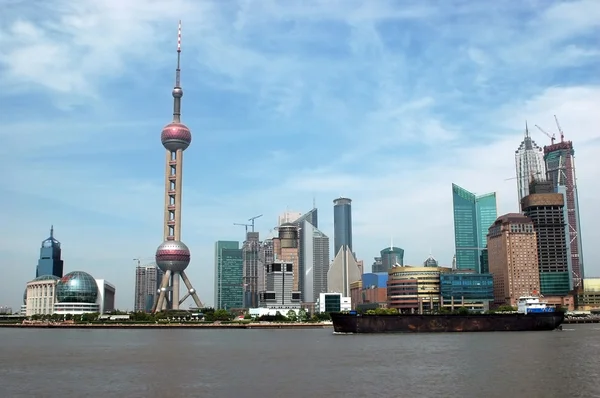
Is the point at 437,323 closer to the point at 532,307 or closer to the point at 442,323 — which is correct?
the point at 442,323

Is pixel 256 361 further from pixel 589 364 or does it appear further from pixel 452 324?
pixel 452 324

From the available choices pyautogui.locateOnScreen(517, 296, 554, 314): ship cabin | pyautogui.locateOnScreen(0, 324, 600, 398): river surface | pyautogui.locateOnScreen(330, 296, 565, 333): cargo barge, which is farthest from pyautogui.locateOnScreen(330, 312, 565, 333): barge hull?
pyautogui.locateOnScreen(0, 324, 600, 398): river surface

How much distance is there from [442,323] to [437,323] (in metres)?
1.17

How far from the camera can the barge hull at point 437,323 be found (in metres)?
152

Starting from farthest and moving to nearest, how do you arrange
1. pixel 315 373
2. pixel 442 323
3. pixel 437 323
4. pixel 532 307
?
1. pixel 532 307
2. pixel 437 323
3. pixel 442 323
4. pixel 315 373

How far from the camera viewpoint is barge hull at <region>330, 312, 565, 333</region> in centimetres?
15225

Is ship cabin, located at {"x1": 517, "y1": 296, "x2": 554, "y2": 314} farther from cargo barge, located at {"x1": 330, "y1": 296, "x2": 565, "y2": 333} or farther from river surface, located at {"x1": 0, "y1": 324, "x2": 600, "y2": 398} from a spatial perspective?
river surface, located at {"x1": 0, "y1": 324, "x2": 600, "y2": 398}

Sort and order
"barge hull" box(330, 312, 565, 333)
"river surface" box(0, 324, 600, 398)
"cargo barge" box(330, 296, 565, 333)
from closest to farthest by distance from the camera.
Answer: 1. "river surface" box(0, 324, 600, 398)
2. "barge hull" box(330, 312, 565, 333)
3. "cargo barge" box(330, 296, 565, 333)

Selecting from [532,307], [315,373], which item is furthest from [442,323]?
[315,373]

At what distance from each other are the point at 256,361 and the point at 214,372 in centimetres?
1351

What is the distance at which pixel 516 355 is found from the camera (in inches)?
3226

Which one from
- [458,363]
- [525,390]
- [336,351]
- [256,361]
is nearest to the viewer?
[525,390]

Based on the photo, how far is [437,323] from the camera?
154 m

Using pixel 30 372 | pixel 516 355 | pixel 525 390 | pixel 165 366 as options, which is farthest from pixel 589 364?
pixel 30 372
